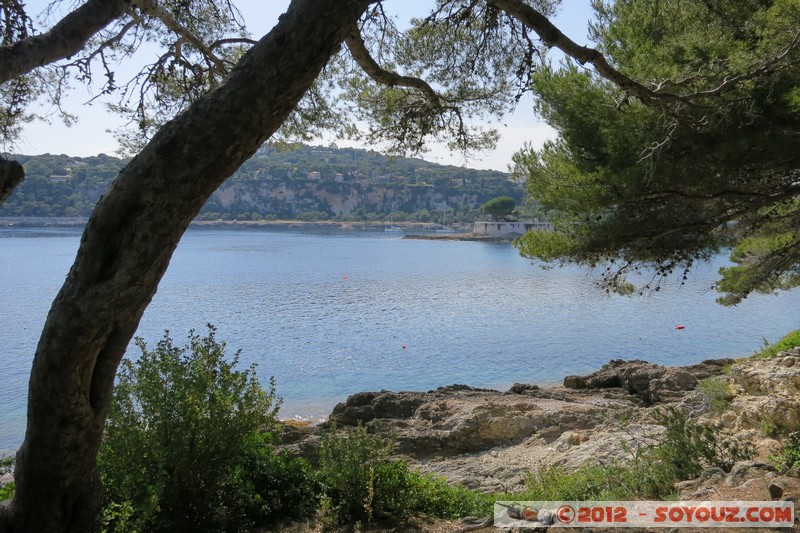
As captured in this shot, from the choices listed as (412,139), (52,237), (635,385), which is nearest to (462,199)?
(52,237)

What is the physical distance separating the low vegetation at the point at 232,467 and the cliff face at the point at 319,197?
95.5 metres

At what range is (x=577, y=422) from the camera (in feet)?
30.5

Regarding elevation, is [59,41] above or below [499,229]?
below

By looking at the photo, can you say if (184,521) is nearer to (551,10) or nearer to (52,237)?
(551,10)

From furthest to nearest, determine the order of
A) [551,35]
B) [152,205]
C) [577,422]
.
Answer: [577,422], [551,35], [152,205]

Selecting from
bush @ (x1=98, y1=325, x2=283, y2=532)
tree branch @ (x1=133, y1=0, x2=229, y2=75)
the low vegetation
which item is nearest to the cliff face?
tree branch @ (x1=133, y1=0, x2=229, y2=75)

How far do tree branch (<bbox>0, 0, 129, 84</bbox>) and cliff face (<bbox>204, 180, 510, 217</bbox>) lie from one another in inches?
3791

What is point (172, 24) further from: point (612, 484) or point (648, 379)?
point (648, 379)

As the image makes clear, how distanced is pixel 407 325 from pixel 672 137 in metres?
18.7

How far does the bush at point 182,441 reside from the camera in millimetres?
3471

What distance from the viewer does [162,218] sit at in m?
2.62

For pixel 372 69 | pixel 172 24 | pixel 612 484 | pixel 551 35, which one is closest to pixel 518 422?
pixel 612 484

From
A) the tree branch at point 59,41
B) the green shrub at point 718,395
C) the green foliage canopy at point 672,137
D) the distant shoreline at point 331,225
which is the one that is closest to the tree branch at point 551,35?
the green foliage canopy at point 672,137

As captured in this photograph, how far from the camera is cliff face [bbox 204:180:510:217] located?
10419 centimetres
